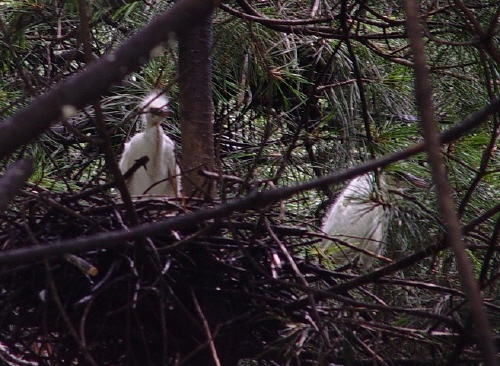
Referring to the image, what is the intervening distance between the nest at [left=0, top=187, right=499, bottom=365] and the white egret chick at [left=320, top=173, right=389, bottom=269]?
0.34 ft

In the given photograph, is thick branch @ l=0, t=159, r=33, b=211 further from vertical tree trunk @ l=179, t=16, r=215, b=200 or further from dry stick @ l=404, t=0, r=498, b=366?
vertical tree trunk @ l=179, t=16, r=215, b=200

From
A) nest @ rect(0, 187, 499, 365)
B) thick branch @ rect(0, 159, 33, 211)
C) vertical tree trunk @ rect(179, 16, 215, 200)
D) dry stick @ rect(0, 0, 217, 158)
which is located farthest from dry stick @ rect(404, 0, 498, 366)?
vertical tree trunk @ rect(179, 16, 215, 200)

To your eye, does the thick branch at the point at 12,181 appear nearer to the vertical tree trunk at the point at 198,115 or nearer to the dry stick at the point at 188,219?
the dry stick at the point at 188,219

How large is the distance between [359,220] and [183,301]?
61cm

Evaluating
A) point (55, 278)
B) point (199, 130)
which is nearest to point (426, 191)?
point (199, 130)

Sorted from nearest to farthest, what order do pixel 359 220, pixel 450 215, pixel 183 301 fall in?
pixel 450 215
pixel 183 301
pixel 359 220

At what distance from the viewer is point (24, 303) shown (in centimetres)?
116

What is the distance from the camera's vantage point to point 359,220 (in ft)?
5.62

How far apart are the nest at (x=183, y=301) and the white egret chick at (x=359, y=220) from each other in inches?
4.1

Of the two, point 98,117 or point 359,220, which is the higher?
point 98,117

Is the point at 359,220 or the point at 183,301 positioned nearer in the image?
the point at 183,301

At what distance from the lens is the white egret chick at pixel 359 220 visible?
4.12 feet

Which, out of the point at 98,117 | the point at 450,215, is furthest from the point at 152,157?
the point at 450,215

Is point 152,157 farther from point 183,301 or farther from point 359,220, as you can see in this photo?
point 183,301
